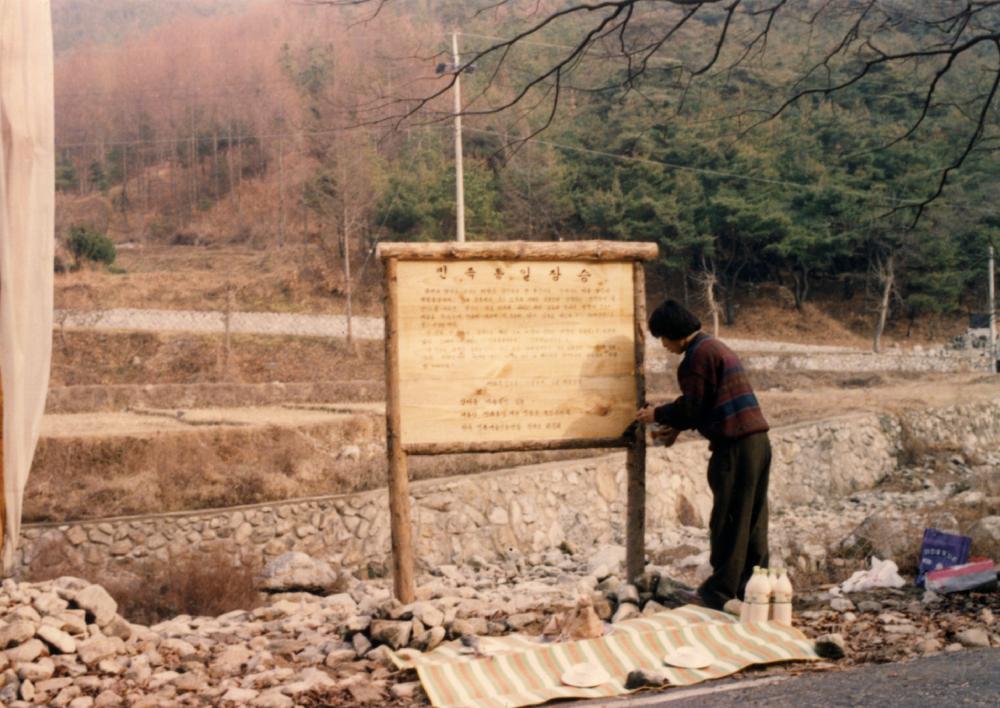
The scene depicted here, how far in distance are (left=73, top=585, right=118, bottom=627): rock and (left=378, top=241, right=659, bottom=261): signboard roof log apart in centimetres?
261

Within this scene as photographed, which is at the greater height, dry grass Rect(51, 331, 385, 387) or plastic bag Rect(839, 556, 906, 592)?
plastic bag Rect(839, 556, 906, 592)

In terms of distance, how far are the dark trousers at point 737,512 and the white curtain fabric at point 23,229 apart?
3.74 metres

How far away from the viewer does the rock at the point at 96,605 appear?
6.61 metres

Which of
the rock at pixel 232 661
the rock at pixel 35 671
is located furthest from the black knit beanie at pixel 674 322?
the rock at pixel 35 671

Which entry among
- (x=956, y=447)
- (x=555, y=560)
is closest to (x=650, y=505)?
(x=555, y=560)

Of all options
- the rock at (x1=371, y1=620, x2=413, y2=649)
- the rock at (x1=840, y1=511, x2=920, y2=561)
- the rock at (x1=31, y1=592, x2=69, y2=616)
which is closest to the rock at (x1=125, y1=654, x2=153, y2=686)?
the rock at (x1=31, y1=592, x2=69, y2=616)

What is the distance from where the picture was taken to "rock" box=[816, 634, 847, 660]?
18.7ft

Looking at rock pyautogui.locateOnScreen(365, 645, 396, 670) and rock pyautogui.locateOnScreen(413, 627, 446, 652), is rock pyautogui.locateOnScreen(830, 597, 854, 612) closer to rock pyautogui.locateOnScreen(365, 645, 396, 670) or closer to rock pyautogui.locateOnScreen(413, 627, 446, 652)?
rock pyautogui.locateOnScreen(413, 627, 446, 652)

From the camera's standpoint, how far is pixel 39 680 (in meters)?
5.67

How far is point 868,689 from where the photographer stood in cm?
494

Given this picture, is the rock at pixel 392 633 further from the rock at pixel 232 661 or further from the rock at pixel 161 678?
the rock at pixel 161 678

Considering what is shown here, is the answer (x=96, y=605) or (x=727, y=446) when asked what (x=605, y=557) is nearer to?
(x=727, y=446)

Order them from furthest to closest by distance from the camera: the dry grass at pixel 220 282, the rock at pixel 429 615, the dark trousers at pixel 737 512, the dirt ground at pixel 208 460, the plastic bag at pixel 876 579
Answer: the dry grass at pixel 220 282
the dirt ground at pixel 208 460
the plastic bag at pixel 876 579
the dark trousers at pixel 737 512
the rock at pixel 429 615

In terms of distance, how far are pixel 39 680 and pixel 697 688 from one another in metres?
3.22
